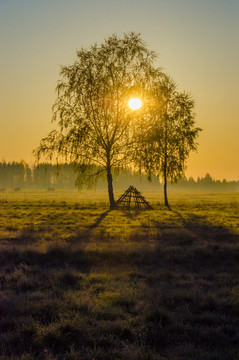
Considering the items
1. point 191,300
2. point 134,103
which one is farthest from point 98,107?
point 191,300

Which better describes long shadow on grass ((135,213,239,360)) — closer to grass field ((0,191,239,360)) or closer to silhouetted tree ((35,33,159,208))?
grass field ((0,191,239,360))

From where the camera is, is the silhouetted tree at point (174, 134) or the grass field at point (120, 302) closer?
the grass field at point (120, 302)

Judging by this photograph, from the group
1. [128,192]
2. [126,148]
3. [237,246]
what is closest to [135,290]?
[237,246]

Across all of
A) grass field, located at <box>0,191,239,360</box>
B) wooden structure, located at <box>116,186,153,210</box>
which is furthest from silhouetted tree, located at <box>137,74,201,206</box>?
grass field, located at <box>0,191,239,360</box>

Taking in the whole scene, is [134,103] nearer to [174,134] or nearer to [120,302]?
[174,134]

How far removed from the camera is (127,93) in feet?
96.0

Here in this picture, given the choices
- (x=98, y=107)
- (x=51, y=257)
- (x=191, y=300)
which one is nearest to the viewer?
(x=191, y=300)

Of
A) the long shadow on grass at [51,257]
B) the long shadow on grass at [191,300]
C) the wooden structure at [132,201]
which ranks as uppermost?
the wooden structure at [132,201]

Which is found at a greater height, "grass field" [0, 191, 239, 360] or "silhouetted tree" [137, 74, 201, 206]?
"silhouetted tree" [137, 74, 201, 206]

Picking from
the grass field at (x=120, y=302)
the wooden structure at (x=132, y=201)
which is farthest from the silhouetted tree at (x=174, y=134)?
the grass field at (x=120, y=302)

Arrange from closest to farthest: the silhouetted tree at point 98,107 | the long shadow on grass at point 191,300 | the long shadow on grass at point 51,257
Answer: the long shadow on grass at point 191,300, the long shadow on grass at point 51,257, the silhouetted tree at point 98,107

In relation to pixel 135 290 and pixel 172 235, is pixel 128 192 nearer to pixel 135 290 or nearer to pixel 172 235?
pixel 172 235

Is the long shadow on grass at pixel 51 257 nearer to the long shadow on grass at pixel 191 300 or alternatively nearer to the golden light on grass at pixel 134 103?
the long shadow on grass at pixel 191 300

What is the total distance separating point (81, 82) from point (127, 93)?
4290 millimetres
